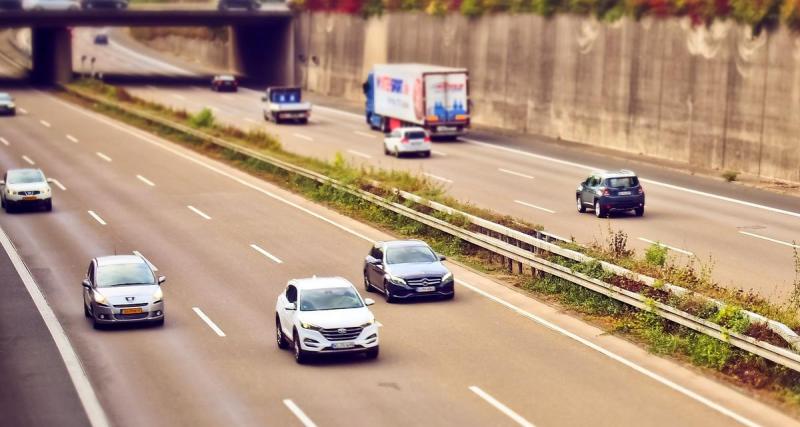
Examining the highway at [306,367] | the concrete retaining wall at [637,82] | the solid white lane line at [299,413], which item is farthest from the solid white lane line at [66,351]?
the concrete retaining wall at [637,82]

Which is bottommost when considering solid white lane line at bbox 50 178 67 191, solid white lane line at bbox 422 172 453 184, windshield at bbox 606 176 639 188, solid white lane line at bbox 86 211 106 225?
solid white lane line at bbox 50 178 67 191

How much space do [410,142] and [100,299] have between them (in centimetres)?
3511

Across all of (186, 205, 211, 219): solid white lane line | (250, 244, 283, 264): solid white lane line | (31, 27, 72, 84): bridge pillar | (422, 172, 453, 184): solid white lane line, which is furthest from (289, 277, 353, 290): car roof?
(31, 27, 72, 84): bridge pillar

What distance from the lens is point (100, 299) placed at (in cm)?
2794

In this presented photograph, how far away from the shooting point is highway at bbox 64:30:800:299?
3638 cm

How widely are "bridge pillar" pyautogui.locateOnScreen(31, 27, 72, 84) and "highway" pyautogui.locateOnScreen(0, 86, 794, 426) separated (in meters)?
72.6

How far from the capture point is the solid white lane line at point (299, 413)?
810 inches

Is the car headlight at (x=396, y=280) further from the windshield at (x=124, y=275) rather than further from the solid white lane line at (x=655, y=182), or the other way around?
the solid white lane line at (x=655, y=182)

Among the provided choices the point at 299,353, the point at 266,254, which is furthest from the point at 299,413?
the point at 266,254

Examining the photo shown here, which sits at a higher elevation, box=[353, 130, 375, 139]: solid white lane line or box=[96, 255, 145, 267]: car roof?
box=[96, 255, 145, 267]: car roof

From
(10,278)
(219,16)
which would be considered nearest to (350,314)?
(10,278)

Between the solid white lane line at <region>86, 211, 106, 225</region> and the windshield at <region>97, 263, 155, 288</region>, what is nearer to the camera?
the windshield at <region>97, 263, 155, 288</region>

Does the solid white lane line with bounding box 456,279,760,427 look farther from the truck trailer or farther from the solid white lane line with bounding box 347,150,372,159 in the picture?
the truck trailer

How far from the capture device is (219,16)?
110250 millimetres
